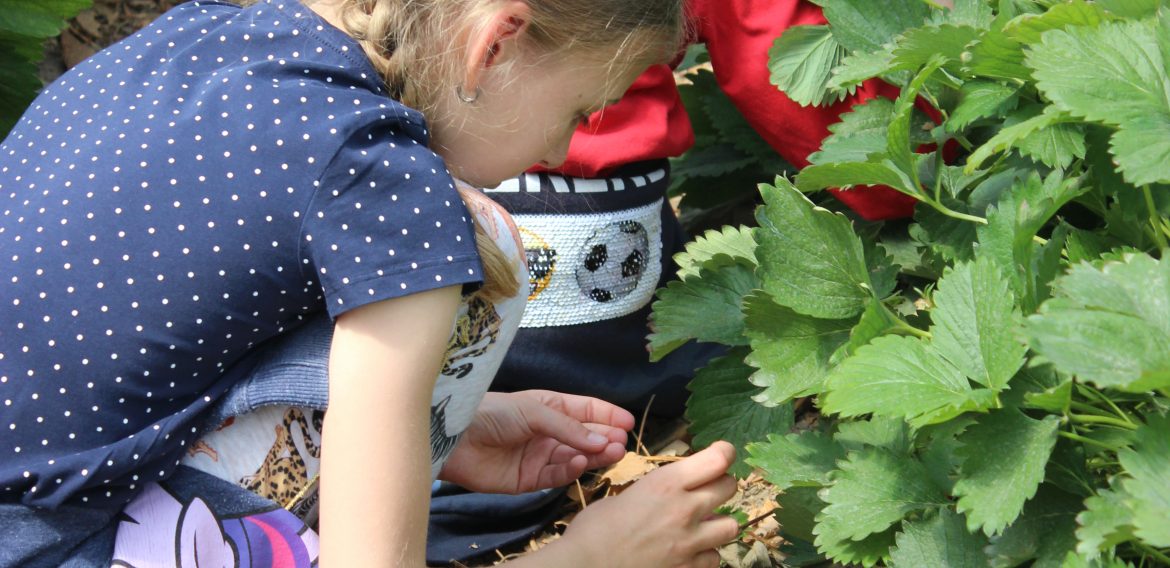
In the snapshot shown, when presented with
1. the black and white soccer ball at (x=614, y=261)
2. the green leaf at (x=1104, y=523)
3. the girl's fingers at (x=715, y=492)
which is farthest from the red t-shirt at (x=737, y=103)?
the green leaf at (x=1104, y=523)

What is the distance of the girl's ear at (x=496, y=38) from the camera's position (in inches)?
45.6

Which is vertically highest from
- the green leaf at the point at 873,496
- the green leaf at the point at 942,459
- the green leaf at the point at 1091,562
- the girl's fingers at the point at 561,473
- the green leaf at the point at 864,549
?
the green leaf at the point at 1091,562

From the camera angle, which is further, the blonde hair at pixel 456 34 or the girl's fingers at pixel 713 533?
the girl's fingers at pixel 713 533

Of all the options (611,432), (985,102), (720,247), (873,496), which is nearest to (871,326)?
(873,496)

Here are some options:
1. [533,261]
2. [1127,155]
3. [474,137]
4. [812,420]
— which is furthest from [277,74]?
[812,420]

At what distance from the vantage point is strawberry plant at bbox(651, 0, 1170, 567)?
85 centimetres

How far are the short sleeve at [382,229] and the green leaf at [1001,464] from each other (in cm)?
45

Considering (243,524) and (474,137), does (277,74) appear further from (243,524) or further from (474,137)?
(243,524)

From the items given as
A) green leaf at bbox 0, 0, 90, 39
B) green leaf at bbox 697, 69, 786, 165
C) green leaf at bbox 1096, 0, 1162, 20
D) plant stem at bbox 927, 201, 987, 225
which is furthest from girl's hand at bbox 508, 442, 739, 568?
green leaf at bbox 0, 0, 90, 39

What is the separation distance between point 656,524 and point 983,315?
511 mm

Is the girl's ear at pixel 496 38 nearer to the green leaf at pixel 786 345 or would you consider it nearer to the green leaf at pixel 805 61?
the green leaf at pixel 786 345

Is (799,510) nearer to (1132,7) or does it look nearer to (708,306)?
(708,306)

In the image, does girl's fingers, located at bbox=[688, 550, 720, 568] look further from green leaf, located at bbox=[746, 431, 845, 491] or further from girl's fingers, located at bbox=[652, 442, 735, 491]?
green leaf, located at bbox=[746, 431, 845, 491]

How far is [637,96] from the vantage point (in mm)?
1811
